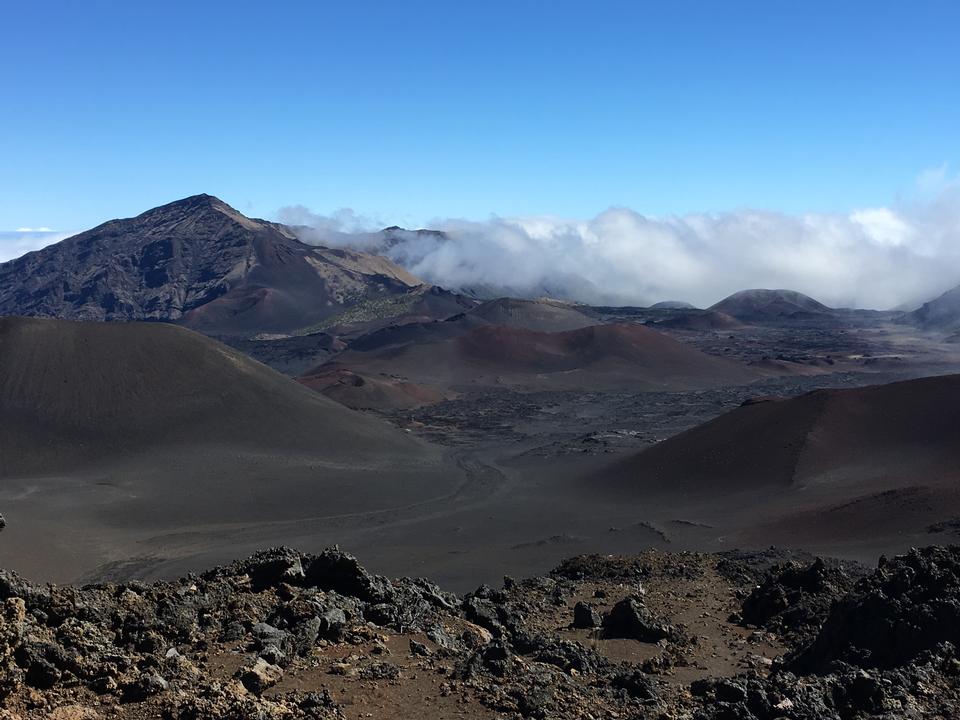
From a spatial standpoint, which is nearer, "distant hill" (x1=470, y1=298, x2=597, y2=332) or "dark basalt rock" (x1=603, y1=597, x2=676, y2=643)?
"dark basalt rock" (x1=603, y1=597, x2=676, y2=643)

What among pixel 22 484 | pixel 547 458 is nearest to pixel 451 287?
pixel 547 458

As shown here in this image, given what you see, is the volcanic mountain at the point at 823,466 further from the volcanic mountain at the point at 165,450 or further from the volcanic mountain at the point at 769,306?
the volcanic mountain at the point at 769,306

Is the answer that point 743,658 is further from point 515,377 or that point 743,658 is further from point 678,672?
point 515,377

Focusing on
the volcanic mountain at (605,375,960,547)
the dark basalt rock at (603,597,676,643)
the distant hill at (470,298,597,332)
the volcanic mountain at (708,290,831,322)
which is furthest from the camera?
the volcanic mountain at (708,290,831,322)

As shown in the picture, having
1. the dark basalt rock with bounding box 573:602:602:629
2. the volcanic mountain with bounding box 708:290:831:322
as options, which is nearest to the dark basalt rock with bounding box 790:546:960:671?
the dark basalt rock with bounding box 573:602:602:629

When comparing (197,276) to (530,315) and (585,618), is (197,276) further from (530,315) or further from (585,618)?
(585,618)

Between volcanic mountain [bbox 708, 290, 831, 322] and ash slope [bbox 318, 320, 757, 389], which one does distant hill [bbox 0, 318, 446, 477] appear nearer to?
ash slope [bbox 318, 320, 757, 389]

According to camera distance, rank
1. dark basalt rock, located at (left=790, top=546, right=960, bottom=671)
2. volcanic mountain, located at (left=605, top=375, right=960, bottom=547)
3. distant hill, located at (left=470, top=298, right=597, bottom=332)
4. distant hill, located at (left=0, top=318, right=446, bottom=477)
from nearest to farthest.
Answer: dark basalt rock, located at (left=790, top=546, right=960, bottom=671) < volcanic mountain, located at (left=605, top=375, right=960, bottom=547) < distant hill, located at (left=0, top=318, right=446, bottom=477) < distant hill, located at (left=470, top=298, right=597, bottom=332)
